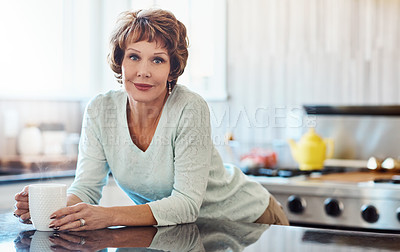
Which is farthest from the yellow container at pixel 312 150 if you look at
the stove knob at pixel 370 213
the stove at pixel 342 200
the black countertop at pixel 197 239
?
the black countertop at pixel 197 239

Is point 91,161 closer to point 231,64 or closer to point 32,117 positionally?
point 231,64

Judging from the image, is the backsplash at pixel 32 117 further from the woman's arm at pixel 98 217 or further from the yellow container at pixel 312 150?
the woman's arm at pixel 98 217

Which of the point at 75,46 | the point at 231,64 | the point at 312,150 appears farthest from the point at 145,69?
the point at 75,46

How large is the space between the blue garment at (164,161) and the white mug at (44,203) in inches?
9.4

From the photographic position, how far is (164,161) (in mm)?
1559

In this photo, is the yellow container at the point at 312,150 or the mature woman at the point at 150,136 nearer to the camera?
the mature woman at the point at 150,136

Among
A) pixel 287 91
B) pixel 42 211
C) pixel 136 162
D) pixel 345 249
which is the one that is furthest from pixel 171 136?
pixel 287 91

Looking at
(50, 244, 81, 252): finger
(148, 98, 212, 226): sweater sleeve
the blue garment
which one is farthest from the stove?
(50, 244, 81, 252): finger

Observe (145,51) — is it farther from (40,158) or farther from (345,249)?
(40,158)

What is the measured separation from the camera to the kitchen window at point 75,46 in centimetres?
352

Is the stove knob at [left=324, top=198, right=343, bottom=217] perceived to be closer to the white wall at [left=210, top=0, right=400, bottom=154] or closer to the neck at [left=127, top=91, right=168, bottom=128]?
the white wall at [left=210, top=0, right=400, bottom=154]

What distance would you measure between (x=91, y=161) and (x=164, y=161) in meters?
0.23

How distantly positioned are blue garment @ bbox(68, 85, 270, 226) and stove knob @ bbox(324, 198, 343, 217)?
92 centimetres

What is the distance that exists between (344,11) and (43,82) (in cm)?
193
